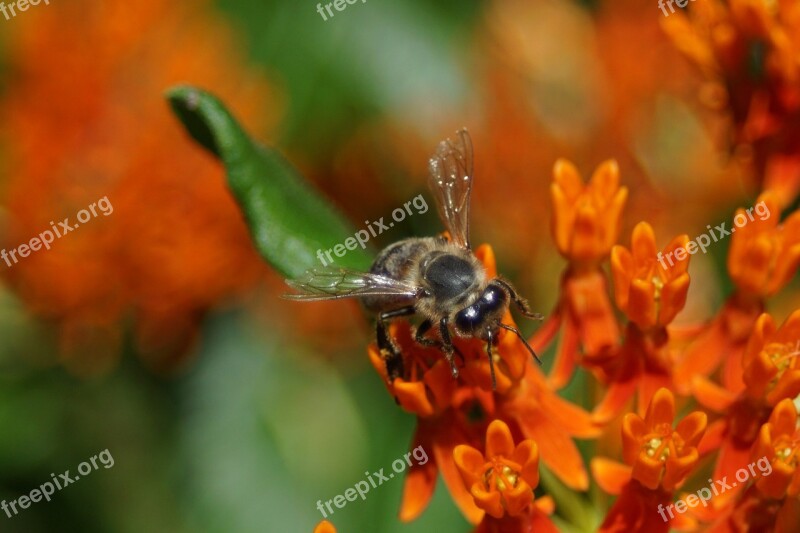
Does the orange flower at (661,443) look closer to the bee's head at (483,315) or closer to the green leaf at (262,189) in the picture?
the bee's head at (483,315)

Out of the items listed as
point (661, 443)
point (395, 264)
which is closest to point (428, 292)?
point (395, 264)

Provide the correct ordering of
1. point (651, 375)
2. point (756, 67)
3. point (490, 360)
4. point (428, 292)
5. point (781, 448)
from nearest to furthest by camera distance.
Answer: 1. point (781, 448)
2. point (490, 360)
3. point (651, 375)
4. point (428, 292)
5. point (756, 67)

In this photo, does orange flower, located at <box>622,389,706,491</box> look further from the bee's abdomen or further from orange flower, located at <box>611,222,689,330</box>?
the bee's abdomen

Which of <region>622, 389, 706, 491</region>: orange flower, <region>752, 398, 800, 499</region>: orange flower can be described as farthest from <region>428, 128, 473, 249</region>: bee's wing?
<region>752, 398, 800, 499</region>: orange flower

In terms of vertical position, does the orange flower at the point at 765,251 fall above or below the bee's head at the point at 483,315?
below

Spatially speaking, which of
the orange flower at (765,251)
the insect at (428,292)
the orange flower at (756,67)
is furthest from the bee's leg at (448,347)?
the orange flower at (756,67)

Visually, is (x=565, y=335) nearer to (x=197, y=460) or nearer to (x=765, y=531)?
(x=765, y=531)

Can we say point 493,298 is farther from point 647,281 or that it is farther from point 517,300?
point 647,281
